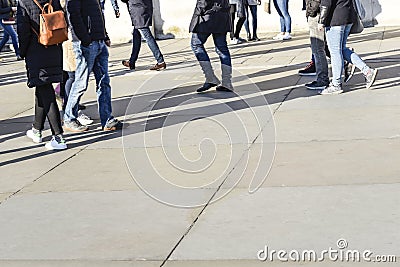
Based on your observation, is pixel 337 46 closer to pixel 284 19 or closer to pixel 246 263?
pixel 246 263

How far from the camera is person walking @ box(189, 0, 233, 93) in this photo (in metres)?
10.3

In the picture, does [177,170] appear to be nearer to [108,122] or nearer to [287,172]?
[287,172]

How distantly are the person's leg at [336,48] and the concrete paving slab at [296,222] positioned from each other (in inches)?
168

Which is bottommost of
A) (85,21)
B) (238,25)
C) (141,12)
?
(238,25)

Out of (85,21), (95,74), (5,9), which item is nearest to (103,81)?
(95,74)

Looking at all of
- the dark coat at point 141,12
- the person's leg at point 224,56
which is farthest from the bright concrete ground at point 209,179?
the dark coat at point 141,12

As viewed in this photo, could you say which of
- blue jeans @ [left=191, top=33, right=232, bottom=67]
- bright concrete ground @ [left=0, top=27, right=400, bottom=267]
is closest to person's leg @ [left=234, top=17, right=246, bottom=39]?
bright concrete ground @ [left=0, top=27, right=400, bottom=267]

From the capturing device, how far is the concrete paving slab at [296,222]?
15.9ft

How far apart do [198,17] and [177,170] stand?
3961 mm

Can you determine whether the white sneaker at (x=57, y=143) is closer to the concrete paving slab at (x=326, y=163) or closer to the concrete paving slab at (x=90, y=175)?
the concrete paving slab at (x=90, y=175)

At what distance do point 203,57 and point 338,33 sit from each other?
1.99 metres

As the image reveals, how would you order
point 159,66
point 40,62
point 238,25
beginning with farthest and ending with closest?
point 238,25 → point 159,66 → point 40,62

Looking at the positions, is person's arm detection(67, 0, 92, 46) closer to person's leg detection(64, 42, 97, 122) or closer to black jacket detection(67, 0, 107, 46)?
black jacket detection(67, 0, 107, 46)

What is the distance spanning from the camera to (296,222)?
5.27m
